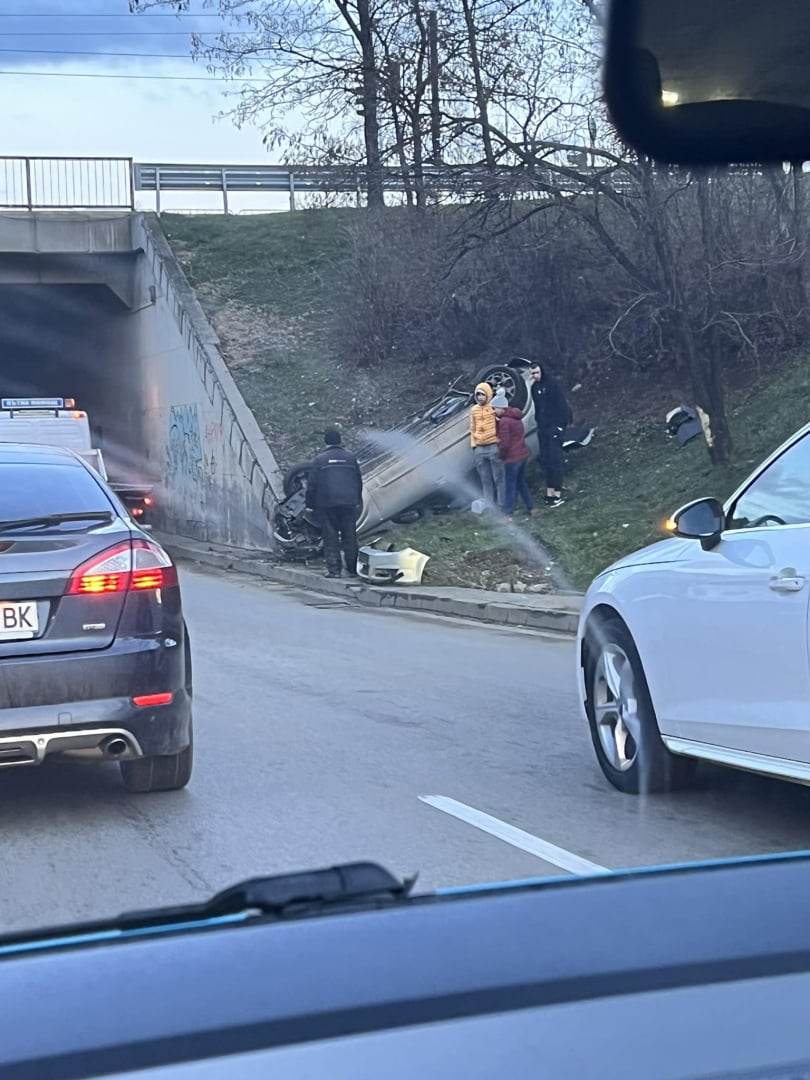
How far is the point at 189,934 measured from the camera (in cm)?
206

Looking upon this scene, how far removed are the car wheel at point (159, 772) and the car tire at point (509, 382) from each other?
14.9 meters

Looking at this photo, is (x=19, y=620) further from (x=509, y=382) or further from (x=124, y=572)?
(x=509, y=382)

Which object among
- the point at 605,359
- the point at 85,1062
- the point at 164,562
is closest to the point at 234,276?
the point at 605,359

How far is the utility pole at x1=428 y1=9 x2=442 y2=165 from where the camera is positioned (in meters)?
18.0

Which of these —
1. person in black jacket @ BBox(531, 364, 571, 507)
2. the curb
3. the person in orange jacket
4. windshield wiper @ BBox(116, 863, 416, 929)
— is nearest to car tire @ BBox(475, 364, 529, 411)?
person in black jacket @ BBox(531, 364, 571, 507)

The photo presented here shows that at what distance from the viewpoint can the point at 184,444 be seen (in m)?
28.2

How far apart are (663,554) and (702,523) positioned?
1.53 ft

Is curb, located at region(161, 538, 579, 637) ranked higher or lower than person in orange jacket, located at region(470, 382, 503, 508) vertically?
lower

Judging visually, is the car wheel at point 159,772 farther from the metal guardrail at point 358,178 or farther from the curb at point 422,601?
the metal guardrail at point 358,178

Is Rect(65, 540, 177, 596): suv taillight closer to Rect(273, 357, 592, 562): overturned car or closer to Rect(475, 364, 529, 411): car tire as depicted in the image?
Rect(273, 357, 592, 562): overturned car

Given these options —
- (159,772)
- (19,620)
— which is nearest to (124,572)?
(19,620)

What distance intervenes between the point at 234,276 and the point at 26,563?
26.0 metres

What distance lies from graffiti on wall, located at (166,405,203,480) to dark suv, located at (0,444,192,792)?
68.2 feet

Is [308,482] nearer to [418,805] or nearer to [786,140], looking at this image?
[418,805]
